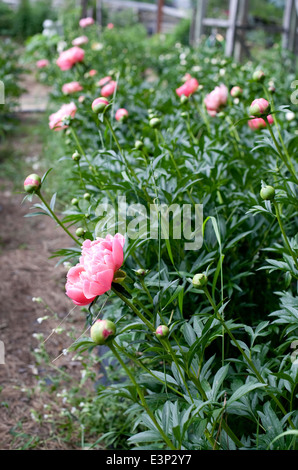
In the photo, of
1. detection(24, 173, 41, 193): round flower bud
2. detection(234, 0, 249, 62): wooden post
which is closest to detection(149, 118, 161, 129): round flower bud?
detection(24, 173, 41, 193): round flower bud

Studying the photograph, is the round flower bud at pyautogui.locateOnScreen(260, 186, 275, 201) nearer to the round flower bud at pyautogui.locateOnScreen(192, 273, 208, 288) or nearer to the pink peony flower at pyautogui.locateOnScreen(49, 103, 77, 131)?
the round flower bud at pyautogui.locateOnScreen(192, 273, 208, 288)

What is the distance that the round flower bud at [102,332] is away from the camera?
28.4 inches

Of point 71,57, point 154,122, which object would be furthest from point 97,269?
point 71,57

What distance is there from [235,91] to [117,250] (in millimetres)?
826

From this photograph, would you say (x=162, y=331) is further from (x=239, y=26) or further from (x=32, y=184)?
(x=239, y=26)

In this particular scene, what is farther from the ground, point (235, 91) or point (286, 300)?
point (235, 91)

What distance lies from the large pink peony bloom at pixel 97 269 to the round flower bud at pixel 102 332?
9cm

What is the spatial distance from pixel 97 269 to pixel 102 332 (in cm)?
12

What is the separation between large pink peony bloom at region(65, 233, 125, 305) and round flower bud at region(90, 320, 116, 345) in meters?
0.09

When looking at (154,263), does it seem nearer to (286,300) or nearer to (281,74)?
(286,300)

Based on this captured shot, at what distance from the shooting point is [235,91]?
148 centimetres

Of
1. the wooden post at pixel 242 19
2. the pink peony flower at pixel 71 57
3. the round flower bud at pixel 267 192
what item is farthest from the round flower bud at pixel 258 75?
the wooden post at pixel 242 19

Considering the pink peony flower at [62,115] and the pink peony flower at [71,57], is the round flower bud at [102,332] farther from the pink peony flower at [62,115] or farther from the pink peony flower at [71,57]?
the pink peony flower at [71,57]

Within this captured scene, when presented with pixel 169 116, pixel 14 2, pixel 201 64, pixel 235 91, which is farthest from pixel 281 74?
pixel 14 2
